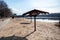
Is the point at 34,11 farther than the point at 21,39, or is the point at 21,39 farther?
the point at 34,11

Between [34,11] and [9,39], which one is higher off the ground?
[34,11]

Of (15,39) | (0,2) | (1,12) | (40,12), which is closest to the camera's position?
(15,39)

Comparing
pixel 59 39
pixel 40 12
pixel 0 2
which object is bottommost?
pixel 59 39

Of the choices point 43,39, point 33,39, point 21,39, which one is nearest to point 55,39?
point 43,39

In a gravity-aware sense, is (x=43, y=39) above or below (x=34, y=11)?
below

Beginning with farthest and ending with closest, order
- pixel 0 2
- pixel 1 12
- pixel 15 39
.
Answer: pixel 0 2
pixel 1 12
pixel 15 39

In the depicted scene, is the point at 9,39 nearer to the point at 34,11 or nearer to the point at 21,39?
the point at 21,39

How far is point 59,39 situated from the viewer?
1312 centimetres

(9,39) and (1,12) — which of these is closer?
(9,39)

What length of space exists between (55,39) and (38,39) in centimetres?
179

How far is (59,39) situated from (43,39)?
169 centimetres

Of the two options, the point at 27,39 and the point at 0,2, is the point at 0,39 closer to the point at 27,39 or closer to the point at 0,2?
Result: the point at 27,39

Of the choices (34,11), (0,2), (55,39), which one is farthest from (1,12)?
(55,39)

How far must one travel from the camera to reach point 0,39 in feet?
41.9
